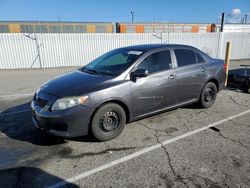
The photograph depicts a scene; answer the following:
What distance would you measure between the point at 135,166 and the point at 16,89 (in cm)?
670

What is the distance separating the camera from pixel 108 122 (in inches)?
141

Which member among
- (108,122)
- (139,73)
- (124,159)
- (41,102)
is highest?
(139,73)

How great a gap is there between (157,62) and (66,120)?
7.18 ft

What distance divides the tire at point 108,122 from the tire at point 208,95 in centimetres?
240

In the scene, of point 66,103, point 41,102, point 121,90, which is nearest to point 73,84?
point 66,103

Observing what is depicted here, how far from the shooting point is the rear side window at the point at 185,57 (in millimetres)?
4539

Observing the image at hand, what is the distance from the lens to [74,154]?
3229 mm

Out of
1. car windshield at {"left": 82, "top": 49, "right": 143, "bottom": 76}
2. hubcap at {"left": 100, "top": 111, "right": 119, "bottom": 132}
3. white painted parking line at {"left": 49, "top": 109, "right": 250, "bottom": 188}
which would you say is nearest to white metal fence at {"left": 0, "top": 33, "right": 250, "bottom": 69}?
car windshield at {"left": 82, "top": 49, "right": 143, "bottom": 76}

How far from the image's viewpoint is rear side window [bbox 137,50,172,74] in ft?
13.1

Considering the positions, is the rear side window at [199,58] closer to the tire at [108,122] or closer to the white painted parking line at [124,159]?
the white painted parking line at [124,159]

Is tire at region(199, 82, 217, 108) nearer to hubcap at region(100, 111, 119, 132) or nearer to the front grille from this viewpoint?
hubcap at region(100, 111, 119, 132)

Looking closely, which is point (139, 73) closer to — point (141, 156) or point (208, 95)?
point (141, 156)

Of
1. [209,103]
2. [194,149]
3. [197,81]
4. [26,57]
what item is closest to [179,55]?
[197,81]

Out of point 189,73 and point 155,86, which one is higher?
point 189,73
